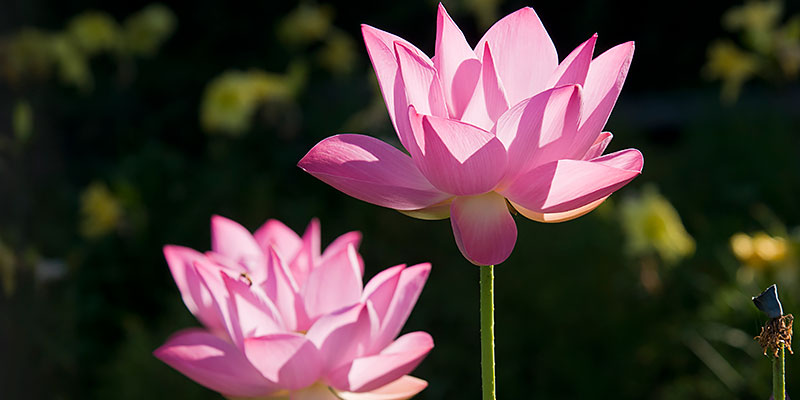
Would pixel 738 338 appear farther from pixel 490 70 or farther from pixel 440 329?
pixel 490 70

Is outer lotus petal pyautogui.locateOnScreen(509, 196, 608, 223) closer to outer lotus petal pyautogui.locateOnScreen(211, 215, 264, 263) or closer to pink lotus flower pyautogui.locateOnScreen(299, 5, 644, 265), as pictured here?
pink lotus flower pyautogui.locateOnScreen(299, 5, 644, 265)

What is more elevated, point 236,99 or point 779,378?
point 236,99

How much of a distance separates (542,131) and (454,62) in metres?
0.05

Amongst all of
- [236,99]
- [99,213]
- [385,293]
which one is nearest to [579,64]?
[385,293]

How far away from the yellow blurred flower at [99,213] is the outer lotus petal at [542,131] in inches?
69.9

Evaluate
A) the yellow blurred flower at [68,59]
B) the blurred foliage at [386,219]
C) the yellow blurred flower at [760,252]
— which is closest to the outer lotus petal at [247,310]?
the blurred foliage at [386,219]

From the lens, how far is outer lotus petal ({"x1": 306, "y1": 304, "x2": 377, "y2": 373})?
308 millimetres

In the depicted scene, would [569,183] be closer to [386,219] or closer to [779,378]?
[779,378]

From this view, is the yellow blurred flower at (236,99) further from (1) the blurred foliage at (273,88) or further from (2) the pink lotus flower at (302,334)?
(2) the pink lotus flower at (302,334)

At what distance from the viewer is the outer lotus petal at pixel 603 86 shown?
0.27 m

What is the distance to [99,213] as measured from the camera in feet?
6.24

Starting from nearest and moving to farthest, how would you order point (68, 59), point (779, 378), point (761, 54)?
1. point (779, 378)
2. point (761, 54)
3. point (68, 59)

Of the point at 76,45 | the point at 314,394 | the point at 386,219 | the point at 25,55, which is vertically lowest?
the point at 314,394

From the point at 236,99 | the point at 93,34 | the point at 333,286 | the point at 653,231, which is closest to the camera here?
the point at 333,286
